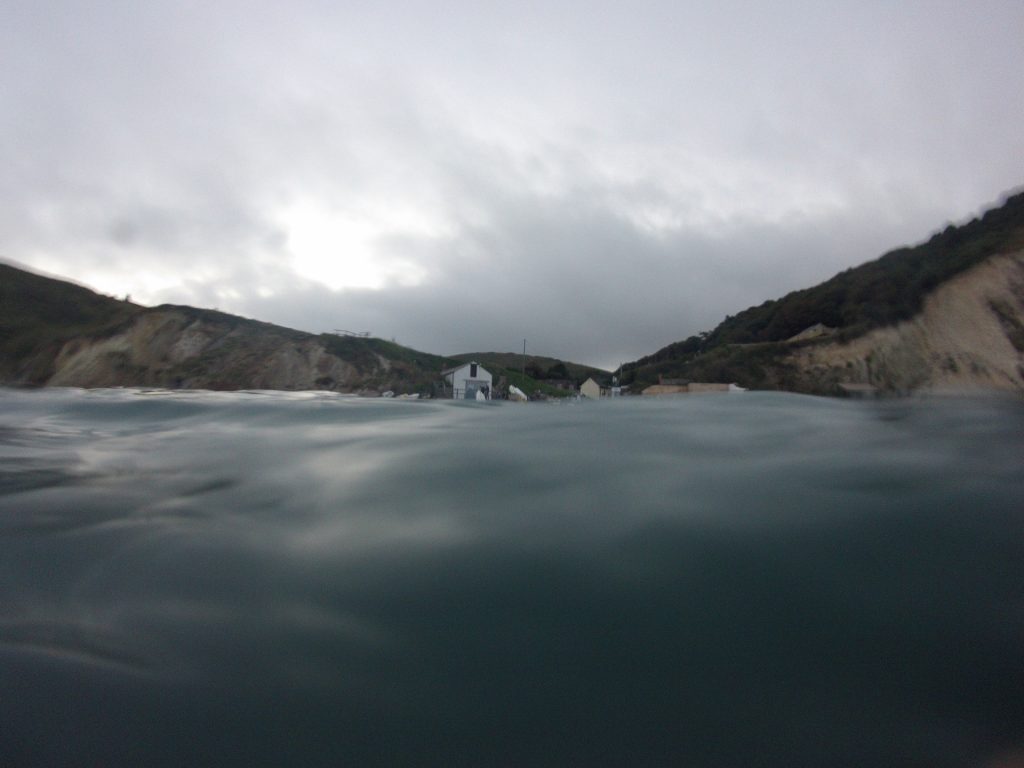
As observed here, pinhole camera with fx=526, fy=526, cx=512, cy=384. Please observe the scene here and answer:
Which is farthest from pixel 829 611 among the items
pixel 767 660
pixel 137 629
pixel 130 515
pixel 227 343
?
pixel 227 343

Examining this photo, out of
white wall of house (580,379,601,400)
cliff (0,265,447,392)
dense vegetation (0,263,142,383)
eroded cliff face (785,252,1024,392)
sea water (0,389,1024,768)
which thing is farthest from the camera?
white wall of house (580,379,601,400)

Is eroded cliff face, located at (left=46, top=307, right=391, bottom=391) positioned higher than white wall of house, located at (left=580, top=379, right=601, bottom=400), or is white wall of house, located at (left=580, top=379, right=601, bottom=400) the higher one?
eroded cliff face, located at (left=46, top=307, right=391, bottom=391)

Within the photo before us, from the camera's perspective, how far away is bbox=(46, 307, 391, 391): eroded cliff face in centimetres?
2947

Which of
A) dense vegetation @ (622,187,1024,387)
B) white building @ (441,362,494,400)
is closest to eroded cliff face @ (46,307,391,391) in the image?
white building @ (441,362,494,400)

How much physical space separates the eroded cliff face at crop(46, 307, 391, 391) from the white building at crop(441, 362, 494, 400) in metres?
4.93

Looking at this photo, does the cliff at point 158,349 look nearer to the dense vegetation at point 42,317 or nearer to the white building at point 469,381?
the dense vegetation at point 42,317

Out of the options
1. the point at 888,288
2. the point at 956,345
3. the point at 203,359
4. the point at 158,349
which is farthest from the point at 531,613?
the point at 158,349

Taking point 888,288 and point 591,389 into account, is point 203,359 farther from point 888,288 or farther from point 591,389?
point 888,288

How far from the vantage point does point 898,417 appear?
15.7 feet

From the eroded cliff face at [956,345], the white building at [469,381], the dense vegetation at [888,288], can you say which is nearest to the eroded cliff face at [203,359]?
the white building at [469,381]

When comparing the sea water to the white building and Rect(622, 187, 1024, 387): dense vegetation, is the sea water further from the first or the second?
the white building

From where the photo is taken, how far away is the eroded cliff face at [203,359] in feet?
96.7

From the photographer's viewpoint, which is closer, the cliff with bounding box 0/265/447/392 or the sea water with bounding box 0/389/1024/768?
the sea water with bounding box 0/389/1024/768

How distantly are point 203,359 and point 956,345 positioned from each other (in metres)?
35.4
